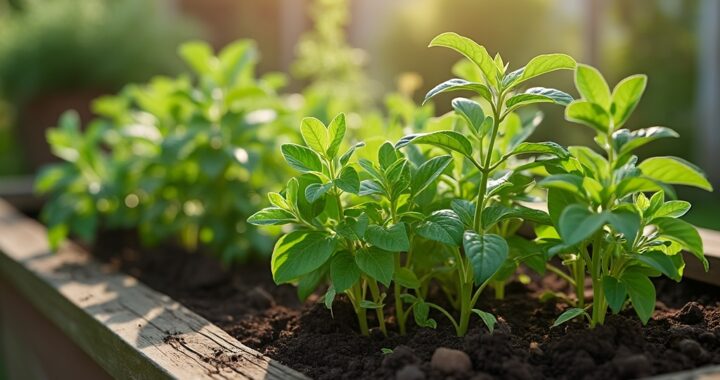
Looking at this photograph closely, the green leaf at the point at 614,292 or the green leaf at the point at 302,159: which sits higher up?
the green leaf at the point at 302,159

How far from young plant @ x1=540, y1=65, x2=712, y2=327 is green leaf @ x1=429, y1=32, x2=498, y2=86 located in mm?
143

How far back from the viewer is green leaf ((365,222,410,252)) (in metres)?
1.36

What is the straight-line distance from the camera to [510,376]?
120 cm

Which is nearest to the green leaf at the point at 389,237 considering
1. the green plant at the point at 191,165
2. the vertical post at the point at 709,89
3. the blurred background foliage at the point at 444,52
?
the green plant at the point at 191,165

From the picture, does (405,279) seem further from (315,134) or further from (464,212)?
(315,134)

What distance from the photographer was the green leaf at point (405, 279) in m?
1.52

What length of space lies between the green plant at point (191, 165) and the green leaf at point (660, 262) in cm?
133

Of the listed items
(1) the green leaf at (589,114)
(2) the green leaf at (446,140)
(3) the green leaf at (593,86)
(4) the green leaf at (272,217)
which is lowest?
(4) the green leaf at (272,217)

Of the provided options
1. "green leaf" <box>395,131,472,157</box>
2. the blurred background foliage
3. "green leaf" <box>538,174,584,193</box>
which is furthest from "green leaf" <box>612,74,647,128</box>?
the blurred background foliage

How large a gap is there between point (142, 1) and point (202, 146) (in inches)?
185

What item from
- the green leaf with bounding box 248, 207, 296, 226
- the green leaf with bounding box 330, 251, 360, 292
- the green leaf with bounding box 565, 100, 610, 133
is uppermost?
the green leaf with bounding box 565, 100, 610, 133

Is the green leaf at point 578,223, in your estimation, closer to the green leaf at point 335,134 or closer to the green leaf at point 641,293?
the green leaf at point 641,293

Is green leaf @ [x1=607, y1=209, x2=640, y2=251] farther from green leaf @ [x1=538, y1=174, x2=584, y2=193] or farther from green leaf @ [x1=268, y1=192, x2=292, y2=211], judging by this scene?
green leaf @ [x1=268, y1=192, x2=292, y2=211]

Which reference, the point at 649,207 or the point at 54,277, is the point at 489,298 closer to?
the point at 649,207
